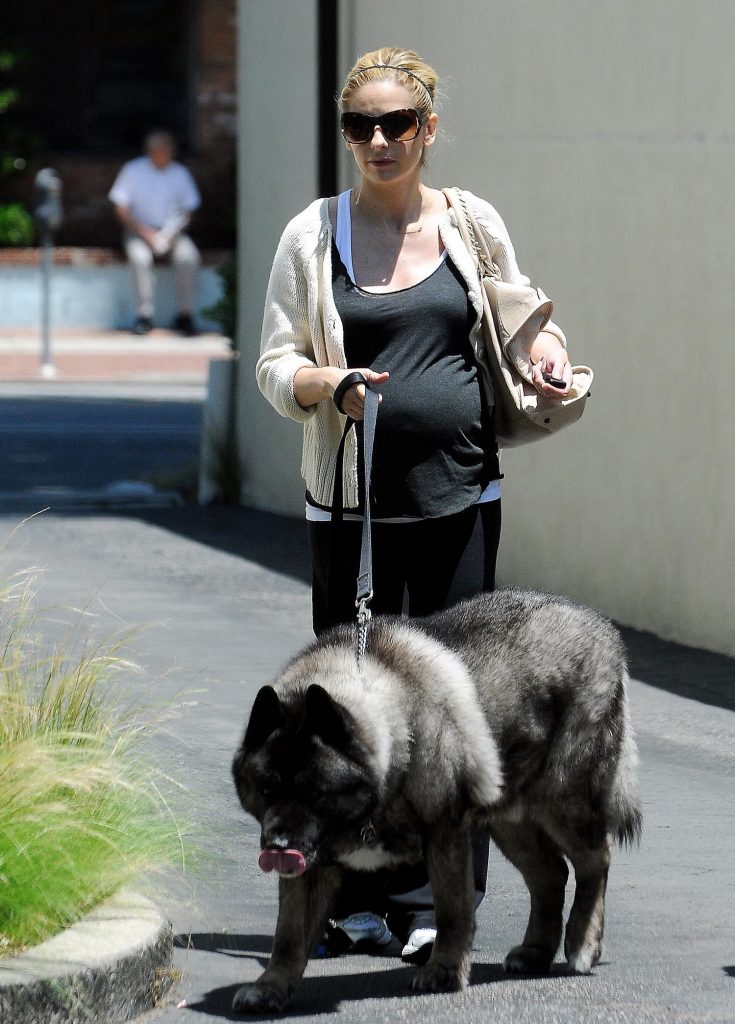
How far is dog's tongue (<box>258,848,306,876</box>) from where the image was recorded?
4070mm

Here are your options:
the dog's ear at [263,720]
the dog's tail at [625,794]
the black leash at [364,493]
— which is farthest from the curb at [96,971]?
the dog's tail at [625,794]

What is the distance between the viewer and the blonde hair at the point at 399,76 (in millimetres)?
4676

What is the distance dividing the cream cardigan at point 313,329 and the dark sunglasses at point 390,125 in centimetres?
22

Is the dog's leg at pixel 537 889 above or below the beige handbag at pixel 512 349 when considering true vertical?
below

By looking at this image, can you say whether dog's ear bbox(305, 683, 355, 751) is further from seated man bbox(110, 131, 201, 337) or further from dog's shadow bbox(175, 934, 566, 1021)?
seated man bbox(110, 131, 201, 337)

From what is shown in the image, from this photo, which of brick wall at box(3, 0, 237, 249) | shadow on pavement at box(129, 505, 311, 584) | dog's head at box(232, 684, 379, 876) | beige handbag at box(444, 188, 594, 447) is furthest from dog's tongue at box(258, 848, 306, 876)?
brick wall at box(3, 0, 237, 249)

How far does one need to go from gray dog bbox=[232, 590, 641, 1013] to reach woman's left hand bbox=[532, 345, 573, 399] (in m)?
0.51

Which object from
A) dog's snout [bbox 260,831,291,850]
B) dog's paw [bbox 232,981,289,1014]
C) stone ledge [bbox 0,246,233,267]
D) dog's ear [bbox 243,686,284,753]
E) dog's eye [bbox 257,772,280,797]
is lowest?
stone ledge [bbox 0,246,233,267]

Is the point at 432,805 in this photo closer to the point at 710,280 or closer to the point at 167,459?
the point at 710,280

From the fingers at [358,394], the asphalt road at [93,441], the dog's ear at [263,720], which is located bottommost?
the asphalt road at [93,441]

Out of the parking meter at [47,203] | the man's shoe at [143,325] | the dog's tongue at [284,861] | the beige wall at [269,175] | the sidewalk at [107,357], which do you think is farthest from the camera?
the man's shoe at [143,325]

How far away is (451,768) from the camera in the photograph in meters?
4.25

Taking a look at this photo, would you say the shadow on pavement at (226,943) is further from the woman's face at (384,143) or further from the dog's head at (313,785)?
the woman's face at (384,143)

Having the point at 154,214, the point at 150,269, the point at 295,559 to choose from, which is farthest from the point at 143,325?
the point at 295,559
